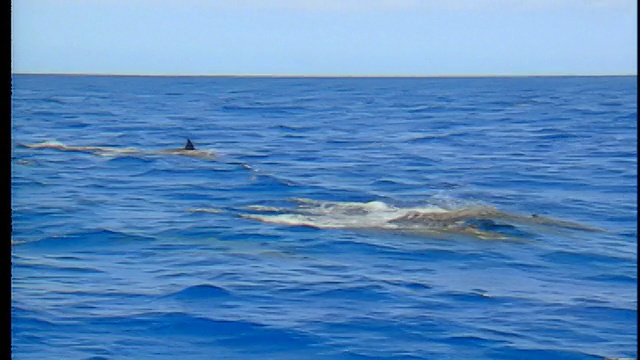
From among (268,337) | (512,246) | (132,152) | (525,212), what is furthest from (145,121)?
(268,337)

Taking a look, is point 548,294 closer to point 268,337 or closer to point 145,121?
point 268,337

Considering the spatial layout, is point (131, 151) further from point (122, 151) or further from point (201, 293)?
point (201, 293)

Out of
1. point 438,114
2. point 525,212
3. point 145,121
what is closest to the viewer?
point 525,212

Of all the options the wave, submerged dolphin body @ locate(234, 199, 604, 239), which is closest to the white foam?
submerged dolphin body @ locate(234, 199, 604, 239)

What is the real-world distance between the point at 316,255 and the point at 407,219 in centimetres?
231

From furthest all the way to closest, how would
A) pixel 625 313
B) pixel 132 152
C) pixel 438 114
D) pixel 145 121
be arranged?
pixel 438 114
pixel 145 121
pixel 132 152
pixel 625 313

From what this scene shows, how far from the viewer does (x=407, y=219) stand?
468 inches

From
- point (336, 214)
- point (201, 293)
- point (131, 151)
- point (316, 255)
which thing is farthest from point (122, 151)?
point (201, 293)

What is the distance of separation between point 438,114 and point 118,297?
26592mm

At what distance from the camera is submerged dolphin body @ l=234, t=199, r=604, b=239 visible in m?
11.2

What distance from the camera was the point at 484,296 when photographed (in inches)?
328

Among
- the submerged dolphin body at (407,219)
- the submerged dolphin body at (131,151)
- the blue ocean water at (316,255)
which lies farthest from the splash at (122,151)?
the submerged dolphin body at (407,219)

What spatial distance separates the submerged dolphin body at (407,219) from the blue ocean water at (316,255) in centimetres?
8

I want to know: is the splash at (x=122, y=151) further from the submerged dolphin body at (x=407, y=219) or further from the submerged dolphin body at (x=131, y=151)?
the submerged dolphin body at (x=407, y=219)
